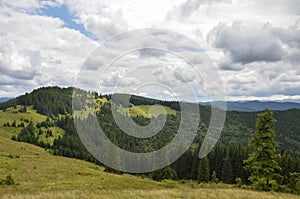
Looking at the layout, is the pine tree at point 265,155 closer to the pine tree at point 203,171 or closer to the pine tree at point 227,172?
the pine tree at point 203,171

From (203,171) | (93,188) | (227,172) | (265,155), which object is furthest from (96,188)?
(227,172)

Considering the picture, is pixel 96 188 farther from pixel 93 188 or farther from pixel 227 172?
pixel 227 172

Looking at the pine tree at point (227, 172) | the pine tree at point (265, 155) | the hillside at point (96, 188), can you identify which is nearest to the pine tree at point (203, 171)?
the pine tree at point (227, 172)

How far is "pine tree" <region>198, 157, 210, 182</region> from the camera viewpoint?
3799 inches

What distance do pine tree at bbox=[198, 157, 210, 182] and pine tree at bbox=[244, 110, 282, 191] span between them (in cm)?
6447

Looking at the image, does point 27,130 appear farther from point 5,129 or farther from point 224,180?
point 224,180

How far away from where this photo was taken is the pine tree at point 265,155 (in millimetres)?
33188

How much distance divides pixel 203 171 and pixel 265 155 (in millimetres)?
66710

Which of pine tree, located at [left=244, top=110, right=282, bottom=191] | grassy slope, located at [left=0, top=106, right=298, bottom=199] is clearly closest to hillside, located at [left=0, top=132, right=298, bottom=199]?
grassy slope, located at [left=0, top=106, right=298, bottom=199]

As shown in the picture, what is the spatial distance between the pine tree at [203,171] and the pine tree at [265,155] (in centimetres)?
6447

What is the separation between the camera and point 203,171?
320 ft

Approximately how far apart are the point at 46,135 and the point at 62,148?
4082cm

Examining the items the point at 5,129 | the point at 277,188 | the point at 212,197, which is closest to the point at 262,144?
the point at 277,188

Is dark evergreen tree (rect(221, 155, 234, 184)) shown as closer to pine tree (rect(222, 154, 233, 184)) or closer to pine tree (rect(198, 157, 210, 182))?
pine tree (rect(222, 154, 233, 184))
